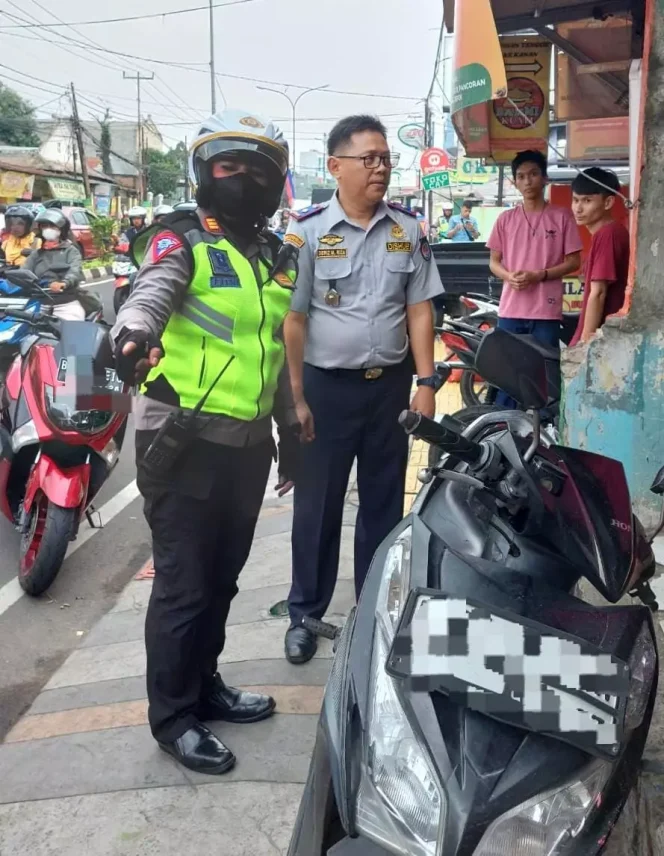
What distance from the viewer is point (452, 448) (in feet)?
4.84

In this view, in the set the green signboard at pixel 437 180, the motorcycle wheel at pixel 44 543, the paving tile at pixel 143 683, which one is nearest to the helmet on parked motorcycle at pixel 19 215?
the motorcycle wheel at pixel 44 543

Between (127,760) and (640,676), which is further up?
(640,676)

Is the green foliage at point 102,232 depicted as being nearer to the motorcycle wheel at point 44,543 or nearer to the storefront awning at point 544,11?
the storefront awning at point 544,11

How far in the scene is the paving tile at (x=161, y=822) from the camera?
2066 mm

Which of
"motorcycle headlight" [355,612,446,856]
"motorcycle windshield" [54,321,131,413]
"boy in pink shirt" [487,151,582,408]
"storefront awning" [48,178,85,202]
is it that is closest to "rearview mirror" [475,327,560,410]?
"motorcycle headlight" [355,612,446,856]

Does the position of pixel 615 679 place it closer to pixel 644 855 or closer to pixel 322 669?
pixel 644 855

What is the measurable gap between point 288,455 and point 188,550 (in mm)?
608

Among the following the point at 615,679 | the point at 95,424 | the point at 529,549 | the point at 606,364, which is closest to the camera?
the point at 615,679

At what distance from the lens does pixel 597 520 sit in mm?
1409

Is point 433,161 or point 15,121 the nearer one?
point 433,161

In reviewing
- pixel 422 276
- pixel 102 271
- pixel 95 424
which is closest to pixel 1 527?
pixel 95 424

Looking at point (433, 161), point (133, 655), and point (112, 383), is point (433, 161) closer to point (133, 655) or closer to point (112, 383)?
point (112, 383)

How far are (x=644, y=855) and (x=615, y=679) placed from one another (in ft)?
3.24

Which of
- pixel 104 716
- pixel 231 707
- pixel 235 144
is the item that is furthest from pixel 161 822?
Result: pixel 235 144
